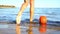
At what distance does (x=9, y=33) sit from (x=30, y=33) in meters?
0.83

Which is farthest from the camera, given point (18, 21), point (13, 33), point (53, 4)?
point (53, 4)

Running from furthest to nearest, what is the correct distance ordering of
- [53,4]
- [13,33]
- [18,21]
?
[53,4], [18,21], [13,33]

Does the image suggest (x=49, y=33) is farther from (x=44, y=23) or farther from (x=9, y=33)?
(x=44, y=23)

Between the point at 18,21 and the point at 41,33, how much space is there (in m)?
3.21

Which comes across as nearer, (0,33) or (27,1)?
(0,33)

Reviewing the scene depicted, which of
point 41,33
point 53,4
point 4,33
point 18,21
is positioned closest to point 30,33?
point 41,33

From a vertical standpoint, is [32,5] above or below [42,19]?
above

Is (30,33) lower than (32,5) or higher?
lower

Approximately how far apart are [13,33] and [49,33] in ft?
4.76

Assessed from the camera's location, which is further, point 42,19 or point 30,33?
point 42,19

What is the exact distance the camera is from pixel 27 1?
41.2 ft

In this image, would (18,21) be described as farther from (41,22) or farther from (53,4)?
(53,4)

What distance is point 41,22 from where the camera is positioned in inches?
513

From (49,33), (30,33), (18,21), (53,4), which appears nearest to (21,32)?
(30,33)
